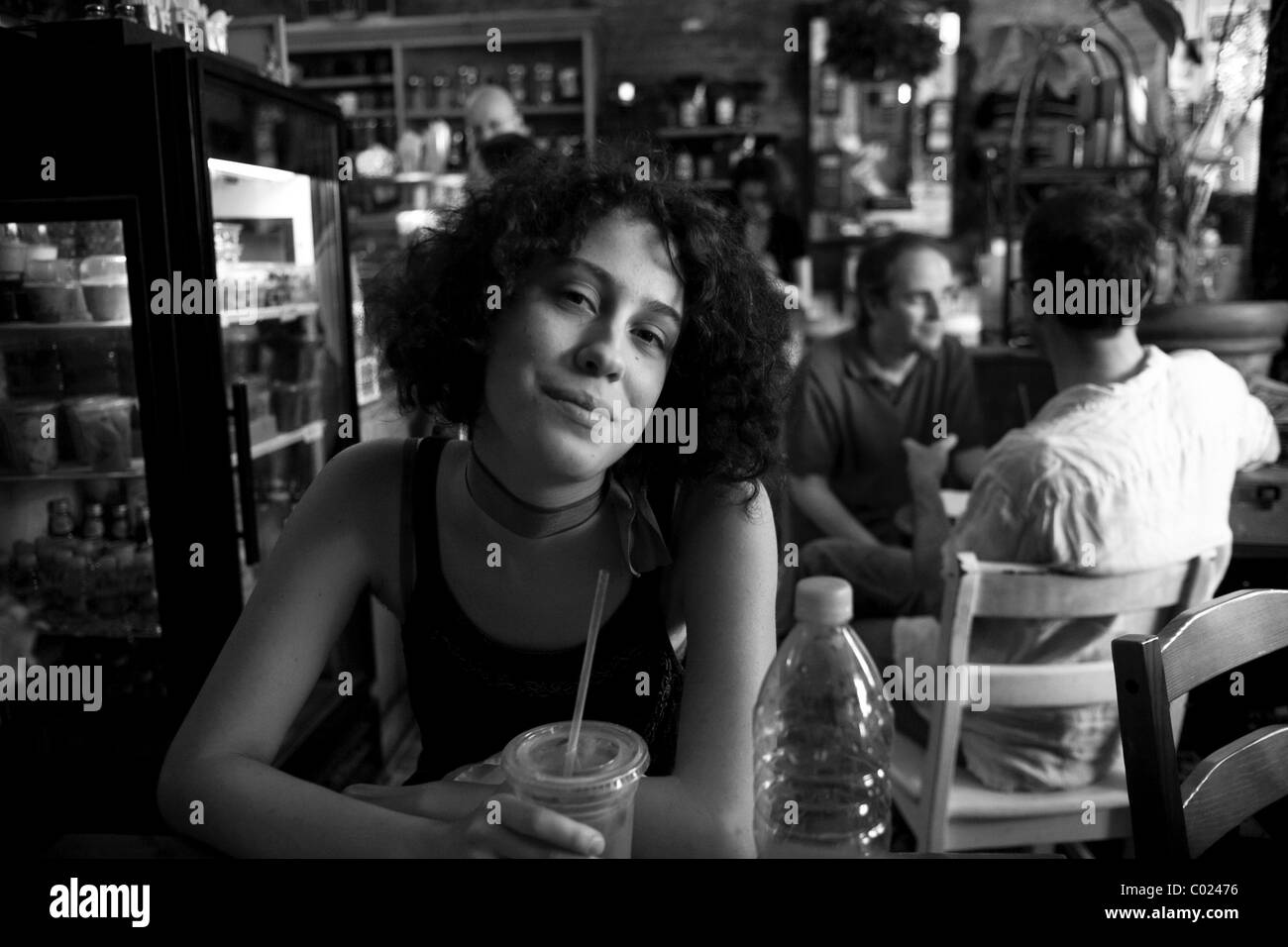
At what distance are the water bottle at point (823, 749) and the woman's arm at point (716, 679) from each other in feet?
0.12

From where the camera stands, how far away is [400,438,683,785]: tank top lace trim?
1.15m

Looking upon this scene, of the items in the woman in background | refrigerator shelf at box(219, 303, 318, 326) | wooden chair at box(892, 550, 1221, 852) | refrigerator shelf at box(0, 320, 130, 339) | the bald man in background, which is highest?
the bald man in background

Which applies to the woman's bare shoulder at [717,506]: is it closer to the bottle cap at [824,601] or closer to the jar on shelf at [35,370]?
the bottle cap at [824,601]

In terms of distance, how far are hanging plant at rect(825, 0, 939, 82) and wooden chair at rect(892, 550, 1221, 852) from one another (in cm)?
551

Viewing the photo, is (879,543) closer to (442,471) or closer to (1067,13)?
(442,471)

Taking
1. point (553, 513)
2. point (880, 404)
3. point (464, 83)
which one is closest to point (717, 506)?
point (553, 513)

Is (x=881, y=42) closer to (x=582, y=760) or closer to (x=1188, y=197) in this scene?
(x=1188, y=197)

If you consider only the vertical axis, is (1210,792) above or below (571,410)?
below

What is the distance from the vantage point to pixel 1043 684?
1.61m

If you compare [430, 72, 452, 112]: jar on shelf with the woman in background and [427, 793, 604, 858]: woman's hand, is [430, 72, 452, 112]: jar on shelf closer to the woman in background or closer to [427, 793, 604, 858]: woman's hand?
the woman in background

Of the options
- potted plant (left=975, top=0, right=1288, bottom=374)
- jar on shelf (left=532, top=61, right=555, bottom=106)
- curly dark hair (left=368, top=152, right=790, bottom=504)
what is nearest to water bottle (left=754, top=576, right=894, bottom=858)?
curly dark hair (left=368, top=152, right=790, bottom=504)

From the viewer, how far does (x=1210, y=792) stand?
1000 millimetres

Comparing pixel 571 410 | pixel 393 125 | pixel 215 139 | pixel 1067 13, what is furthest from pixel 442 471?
pixel 1067 13
